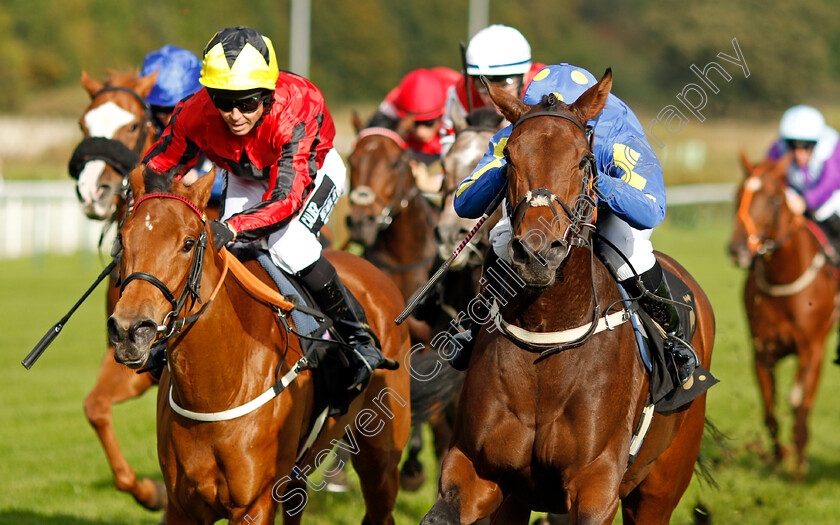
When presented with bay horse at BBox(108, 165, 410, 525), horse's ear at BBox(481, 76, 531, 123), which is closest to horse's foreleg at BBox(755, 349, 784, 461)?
bay horse at BBox(108, 165, 410, 525)

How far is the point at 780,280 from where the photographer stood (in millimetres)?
8141

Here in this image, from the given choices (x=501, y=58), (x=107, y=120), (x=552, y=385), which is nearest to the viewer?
(x=552, y=385)

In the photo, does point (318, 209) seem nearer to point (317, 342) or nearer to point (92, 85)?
point (317, 342)

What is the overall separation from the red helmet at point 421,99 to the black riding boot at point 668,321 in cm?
451

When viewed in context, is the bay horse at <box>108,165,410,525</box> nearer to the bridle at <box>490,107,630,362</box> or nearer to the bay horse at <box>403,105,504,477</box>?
the bridle at <box>490,107,630,362</box>

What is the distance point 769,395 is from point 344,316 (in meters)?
4.53

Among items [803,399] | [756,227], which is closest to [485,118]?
[756,227]

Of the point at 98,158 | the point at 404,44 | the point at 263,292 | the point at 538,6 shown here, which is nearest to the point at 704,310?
the point at 263,292

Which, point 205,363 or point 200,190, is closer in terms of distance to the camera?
point 200,190

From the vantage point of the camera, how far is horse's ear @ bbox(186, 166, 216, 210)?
349 centimetres

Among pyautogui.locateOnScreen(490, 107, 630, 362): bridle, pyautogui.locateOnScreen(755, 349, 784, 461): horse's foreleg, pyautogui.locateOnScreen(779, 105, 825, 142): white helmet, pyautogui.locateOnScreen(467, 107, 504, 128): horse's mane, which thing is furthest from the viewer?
pyautogui.locateOnScreen(779, 105, 825, 142): white helmet

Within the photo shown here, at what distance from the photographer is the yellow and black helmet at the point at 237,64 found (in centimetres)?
390

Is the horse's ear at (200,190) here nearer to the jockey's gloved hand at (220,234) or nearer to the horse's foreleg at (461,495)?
the jockey's gloved hand at (220,234)

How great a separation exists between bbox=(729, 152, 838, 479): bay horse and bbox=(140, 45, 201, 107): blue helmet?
4.52m
